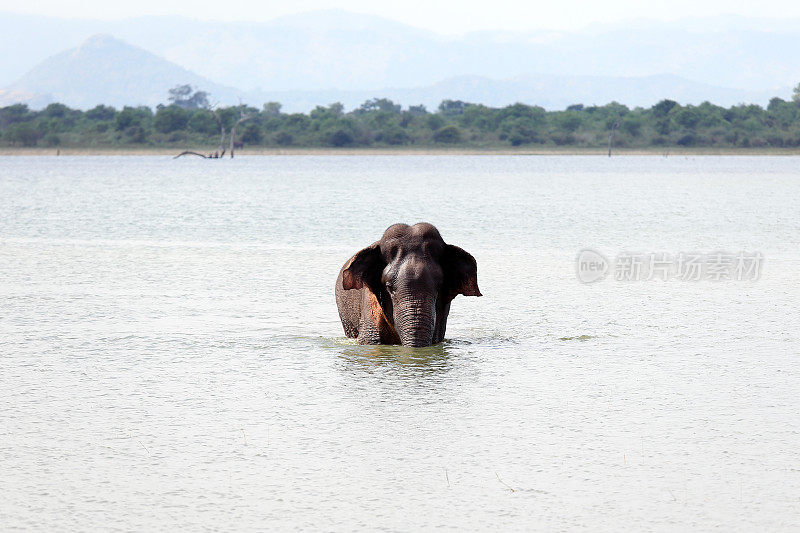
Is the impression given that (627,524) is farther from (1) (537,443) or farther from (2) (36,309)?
(2) (36,309)

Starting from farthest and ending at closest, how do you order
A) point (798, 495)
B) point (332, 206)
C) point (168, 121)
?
point (168, 121) → point (332, 206) → point (798, 495)

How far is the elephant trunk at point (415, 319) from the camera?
13789 mm

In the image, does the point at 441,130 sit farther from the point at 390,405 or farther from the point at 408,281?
the point at 390,405

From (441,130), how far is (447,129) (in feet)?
3.67

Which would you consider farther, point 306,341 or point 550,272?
point 550,272

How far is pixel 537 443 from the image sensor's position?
998 centimetres

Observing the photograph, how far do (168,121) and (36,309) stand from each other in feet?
507

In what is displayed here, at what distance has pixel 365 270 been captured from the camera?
46.5 ft

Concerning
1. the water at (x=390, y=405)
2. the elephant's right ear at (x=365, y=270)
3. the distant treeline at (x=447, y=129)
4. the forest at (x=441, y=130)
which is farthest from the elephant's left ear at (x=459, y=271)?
the distant treeline at (x=447, y=129)

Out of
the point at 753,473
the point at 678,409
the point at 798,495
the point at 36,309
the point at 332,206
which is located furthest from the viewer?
the point at 332,206

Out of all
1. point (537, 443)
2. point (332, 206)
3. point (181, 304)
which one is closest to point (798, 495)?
point (537, 443)
